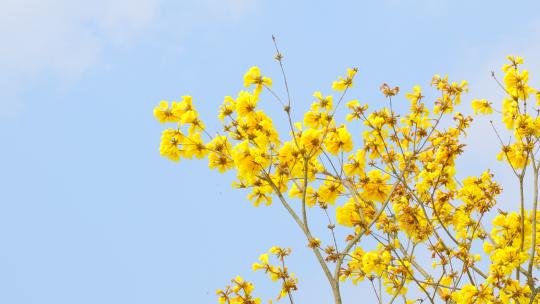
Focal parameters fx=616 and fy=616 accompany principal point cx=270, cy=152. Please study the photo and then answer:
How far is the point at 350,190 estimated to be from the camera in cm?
559

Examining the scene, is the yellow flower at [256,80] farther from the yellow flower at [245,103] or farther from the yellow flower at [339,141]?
the yellow flower at [339,141]

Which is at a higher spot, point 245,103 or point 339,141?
point 245,103

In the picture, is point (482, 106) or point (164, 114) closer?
point (164, 114)

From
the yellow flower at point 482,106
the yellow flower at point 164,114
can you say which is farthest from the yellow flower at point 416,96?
the yellow flower at point 164,114

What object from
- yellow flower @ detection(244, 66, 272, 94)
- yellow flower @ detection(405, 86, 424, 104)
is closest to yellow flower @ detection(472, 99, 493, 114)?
yellow flower @ detection(405, 86, 424, 104)

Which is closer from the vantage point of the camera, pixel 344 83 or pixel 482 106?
pixel 344 83

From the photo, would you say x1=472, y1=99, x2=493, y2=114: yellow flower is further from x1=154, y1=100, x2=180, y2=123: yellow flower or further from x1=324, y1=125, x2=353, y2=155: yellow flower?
x1=154, y1=100, x2=180, y2=123: yellow flower

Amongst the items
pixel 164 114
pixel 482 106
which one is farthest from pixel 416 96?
pixel 164 114

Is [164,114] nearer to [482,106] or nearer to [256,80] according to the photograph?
[256,80]

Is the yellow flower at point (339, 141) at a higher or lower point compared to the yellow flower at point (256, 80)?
lower

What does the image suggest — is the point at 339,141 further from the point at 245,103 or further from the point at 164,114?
the point at 164,114

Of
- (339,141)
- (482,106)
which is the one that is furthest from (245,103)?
(482,106)

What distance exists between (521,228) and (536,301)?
2.72 feet

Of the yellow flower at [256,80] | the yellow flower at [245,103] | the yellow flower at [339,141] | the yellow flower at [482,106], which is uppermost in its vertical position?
the yellow flower at [482,106]
